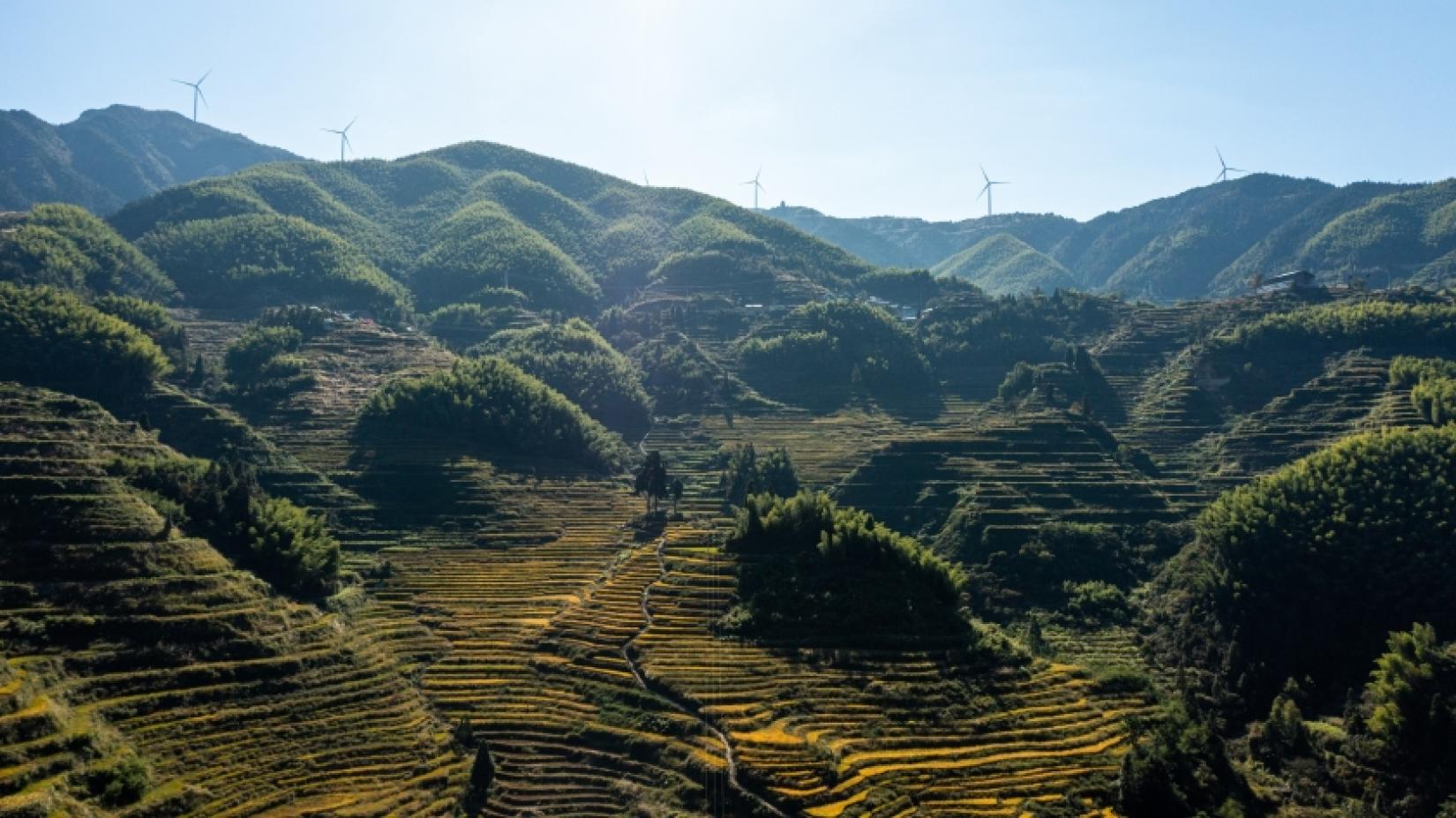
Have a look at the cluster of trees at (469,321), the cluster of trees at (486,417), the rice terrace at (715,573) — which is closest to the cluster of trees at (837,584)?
the rice terrace at (715,573)

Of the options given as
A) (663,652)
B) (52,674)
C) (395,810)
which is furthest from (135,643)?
(663,652)

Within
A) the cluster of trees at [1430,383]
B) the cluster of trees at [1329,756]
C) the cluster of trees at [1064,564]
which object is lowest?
the cluster of trees at [1329,756]

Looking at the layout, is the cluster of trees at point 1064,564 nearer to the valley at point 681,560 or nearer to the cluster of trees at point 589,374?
the valley at point 681,560

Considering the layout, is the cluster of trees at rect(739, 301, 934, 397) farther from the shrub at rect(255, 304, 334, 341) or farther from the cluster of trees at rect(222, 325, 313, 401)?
the cluster of trees at rect(222, 325, 313, 401)

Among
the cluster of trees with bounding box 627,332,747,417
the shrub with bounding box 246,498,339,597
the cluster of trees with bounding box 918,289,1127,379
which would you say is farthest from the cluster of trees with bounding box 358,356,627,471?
the cluster of trees with bounding box 918,289,1127,379

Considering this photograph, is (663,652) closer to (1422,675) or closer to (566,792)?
(566,792)
